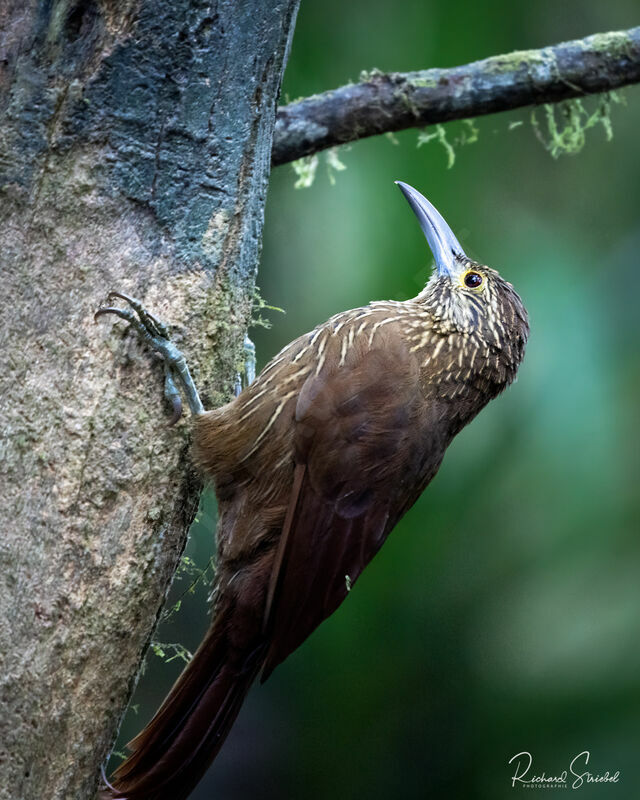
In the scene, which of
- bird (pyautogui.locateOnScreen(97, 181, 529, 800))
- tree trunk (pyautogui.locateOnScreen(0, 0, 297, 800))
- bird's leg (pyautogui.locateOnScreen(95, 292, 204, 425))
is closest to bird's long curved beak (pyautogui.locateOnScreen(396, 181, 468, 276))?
bird (pyautogui.locateOnScreen(97, 181, 529, 800))

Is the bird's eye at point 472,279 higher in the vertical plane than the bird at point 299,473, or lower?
higher

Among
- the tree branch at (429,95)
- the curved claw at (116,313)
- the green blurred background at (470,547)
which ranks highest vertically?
the tree branch at (429,95)

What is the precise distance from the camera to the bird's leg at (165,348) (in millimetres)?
2090

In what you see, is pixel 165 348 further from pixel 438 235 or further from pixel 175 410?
pixel 438 235

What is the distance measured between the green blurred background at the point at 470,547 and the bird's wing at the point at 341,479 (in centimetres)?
106

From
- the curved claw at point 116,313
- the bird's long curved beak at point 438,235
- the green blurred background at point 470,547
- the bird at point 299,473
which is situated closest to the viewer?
the curved claw at point 116,313

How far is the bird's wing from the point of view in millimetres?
2303

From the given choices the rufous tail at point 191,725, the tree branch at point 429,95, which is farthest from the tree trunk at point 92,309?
the tree branch at point 429,95

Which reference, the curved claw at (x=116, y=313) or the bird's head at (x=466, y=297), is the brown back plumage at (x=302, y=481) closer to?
the bird's head at (x=466, y=297)

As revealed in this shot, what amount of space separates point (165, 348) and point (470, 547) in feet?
6.04

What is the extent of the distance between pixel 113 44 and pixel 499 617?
2499 mm

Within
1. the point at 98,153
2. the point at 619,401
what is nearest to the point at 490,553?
the point at 619,401

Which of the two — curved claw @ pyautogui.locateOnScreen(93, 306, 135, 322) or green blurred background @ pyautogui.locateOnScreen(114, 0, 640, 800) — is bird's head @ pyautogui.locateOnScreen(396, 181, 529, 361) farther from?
curved claw @ pyautogui.locateOnScreen(93, 306, 135, 322)

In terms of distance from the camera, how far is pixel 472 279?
278cm
